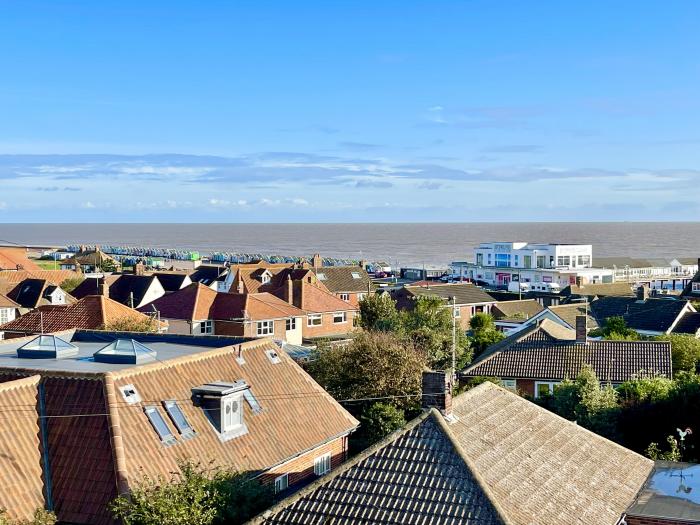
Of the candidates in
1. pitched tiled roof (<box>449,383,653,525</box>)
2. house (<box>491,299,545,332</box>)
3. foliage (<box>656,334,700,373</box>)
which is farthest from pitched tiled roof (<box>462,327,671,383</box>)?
house (<box>491,299,545,332</box>)

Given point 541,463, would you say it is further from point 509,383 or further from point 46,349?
point 509,383

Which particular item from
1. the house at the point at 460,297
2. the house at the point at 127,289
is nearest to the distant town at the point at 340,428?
the house at the point at 127,289

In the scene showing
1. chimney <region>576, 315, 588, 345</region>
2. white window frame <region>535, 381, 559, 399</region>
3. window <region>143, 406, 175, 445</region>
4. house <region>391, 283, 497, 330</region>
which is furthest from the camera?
house <region>391, 283, 497, 330</region>

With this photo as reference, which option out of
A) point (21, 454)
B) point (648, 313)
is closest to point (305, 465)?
point (21, 454)

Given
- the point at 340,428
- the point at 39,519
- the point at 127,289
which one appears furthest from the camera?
the point at 127,289

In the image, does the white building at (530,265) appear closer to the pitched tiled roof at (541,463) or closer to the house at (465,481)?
the pitched tiled roof at (541,463)

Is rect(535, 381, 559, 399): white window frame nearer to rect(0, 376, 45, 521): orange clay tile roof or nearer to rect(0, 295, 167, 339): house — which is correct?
rect(0, 295, 167, 339): house
